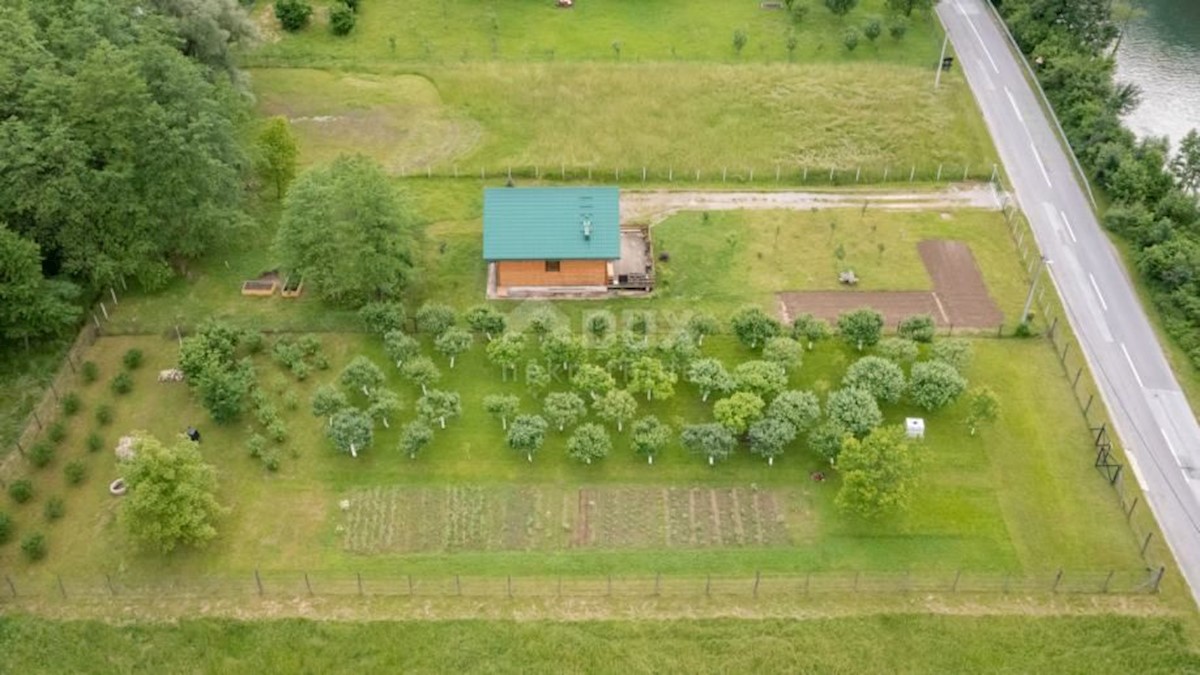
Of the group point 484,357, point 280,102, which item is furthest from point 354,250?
point 280,102

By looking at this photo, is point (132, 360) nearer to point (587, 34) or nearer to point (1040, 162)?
point (587, 34)

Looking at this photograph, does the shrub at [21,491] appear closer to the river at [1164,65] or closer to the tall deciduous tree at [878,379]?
the tall deciduous tree at [878,379]

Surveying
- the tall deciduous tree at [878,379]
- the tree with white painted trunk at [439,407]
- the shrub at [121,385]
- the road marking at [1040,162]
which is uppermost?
the road marking at [1040,162]

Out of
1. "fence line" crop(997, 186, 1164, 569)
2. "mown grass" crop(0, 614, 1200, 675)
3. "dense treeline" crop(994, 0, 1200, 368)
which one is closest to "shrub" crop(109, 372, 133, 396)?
"mown grass" crop(0, 614, 1200, 675)

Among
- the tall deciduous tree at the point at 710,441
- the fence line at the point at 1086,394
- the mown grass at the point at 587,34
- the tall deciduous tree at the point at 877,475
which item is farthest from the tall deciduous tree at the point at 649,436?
the mown grass at the point at 587,34

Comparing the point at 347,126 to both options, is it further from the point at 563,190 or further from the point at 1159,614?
the point at 1159,614

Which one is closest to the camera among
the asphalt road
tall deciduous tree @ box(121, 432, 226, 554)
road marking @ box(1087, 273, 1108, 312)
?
tall deciduous tree @ box(121, 432, 226, 554)

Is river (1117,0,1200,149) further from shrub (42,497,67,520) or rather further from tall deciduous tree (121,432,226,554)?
shrub (42,497,67,520)
